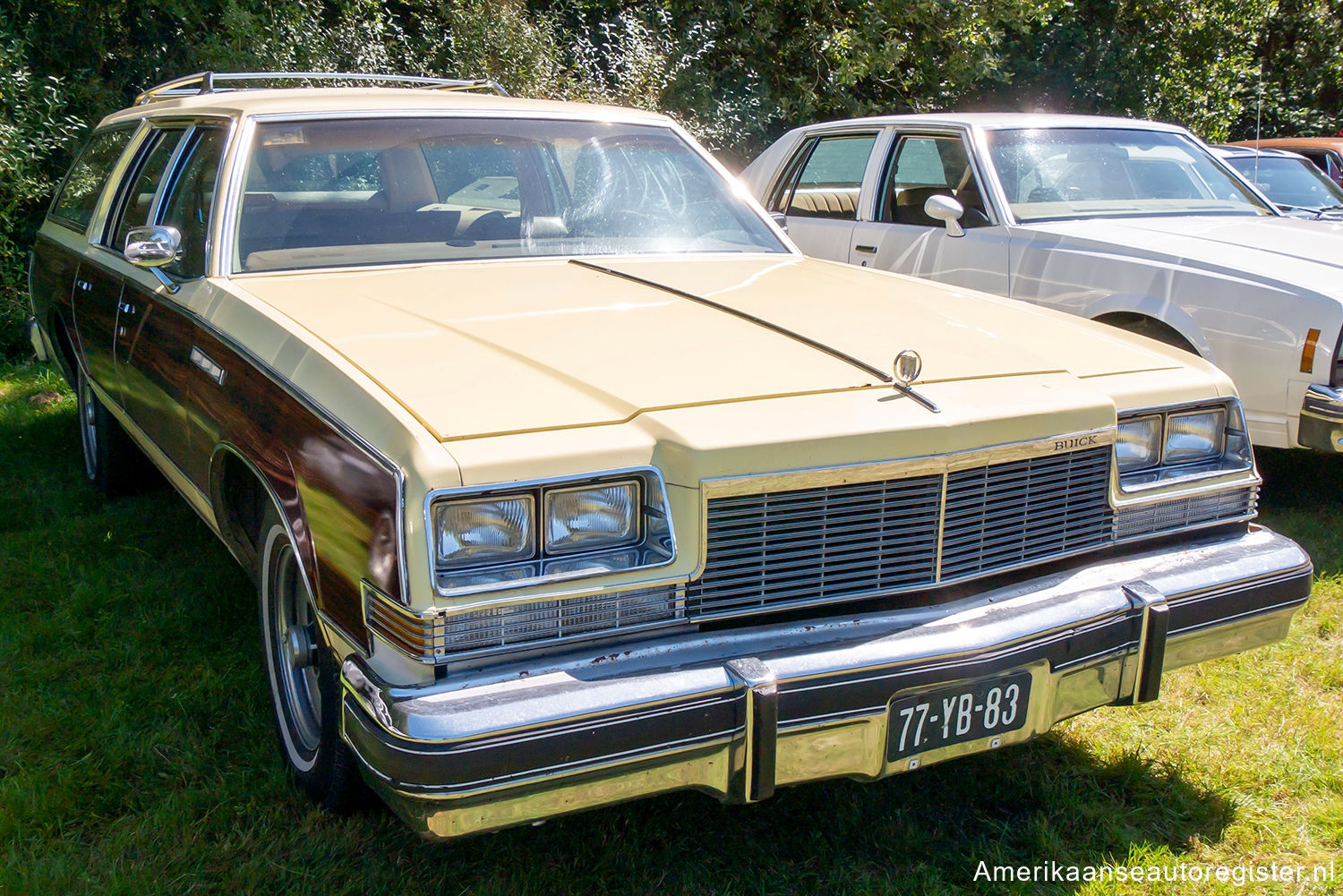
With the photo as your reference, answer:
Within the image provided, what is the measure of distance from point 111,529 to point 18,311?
14.0 feet

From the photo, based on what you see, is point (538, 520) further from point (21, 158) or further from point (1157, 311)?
point (21, 158)

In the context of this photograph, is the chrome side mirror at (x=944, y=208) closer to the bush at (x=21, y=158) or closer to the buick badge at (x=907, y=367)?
the buick badge at (x=907, y=367)

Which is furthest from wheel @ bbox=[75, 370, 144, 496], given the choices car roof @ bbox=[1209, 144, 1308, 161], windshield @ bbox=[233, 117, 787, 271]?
car roof @ bbox=[1209, 144, 1308, 161]

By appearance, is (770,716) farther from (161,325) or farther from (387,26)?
(387,26)

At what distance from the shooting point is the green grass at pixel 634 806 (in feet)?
8.09

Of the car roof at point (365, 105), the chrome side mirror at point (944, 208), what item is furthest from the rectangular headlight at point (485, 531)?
the chrome side mirror at point (944, 208)

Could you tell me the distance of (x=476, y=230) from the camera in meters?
3.48

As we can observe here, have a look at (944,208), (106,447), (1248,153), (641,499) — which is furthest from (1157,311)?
(1248,153)

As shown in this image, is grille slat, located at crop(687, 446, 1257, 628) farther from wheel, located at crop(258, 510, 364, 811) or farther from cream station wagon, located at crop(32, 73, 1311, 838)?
wheel, located at crop(258, 510, 364, 811)

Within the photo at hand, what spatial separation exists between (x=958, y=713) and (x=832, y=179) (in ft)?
15.8

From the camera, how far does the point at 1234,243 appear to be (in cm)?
492

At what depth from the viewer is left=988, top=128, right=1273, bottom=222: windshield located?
558 cm

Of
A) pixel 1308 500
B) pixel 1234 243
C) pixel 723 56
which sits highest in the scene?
pixel 723 56

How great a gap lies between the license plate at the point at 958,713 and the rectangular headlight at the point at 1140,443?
68 centimetres
